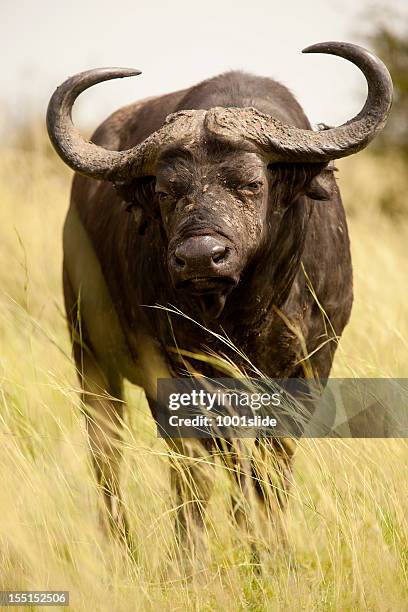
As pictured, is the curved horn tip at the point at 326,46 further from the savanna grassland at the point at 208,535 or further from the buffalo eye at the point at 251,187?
the savanna grassland at the point at 208,535

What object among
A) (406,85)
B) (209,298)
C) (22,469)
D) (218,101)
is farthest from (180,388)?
(406,85)

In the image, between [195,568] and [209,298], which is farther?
[209,298]

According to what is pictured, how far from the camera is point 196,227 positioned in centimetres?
403

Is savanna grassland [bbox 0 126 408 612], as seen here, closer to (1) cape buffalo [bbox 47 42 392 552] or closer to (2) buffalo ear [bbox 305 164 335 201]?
(1) cape buffalo [bbox 47 42 392 552]

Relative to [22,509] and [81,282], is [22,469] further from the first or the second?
[81,282]

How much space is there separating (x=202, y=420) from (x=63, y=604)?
1.48 meters

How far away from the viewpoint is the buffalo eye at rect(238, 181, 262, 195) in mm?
4309

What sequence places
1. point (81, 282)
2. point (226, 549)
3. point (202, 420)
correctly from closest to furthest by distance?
point (226, 549) → point (202, 420) → point (81, 282)

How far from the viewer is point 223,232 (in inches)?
160

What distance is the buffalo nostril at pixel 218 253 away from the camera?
3945mm

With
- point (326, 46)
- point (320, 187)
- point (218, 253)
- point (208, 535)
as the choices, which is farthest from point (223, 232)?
point (208, 535)
